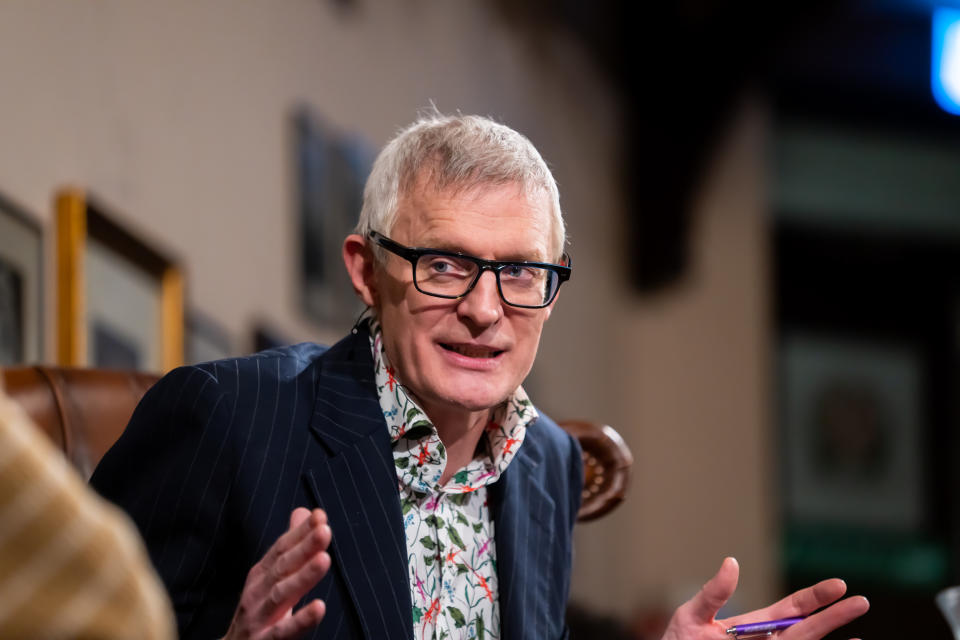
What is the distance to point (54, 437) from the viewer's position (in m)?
1.83

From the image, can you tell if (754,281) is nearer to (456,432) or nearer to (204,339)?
(204,339)

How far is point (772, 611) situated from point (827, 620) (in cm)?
9

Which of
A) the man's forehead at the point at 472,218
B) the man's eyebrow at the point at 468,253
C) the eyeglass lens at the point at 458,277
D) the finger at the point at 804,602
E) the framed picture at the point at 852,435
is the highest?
the man's forehead at the point at 472,218

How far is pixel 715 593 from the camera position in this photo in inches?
63.2

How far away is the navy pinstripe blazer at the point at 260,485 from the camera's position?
152cm

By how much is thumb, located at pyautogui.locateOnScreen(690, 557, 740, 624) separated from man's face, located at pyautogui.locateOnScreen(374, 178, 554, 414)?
0.41 meters

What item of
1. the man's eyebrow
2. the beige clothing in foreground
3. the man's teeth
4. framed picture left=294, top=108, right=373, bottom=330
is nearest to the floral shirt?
the man's teeth

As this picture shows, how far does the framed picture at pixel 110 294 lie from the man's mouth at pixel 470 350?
3.57 feet

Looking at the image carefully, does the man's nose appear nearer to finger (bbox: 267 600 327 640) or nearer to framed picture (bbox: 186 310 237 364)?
finger (bbox: 267 600 327 640)

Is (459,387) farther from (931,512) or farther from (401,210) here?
(931,512)

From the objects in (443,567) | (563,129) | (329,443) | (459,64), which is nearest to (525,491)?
(443,567)

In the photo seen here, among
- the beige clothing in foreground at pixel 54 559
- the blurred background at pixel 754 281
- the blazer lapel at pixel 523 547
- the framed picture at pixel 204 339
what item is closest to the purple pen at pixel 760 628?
the blazer lapel at pixel 523 547

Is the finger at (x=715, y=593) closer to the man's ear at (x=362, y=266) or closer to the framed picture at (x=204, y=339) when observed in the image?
the man's ear at (x=362, y=266)

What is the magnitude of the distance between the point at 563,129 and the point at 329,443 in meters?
5.81
